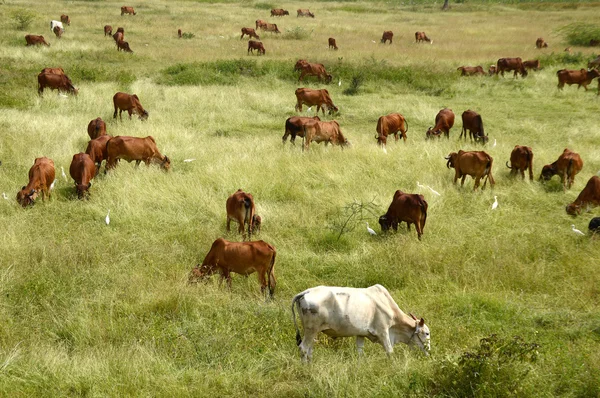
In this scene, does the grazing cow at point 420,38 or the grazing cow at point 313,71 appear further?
the grazing cow at point 420,38

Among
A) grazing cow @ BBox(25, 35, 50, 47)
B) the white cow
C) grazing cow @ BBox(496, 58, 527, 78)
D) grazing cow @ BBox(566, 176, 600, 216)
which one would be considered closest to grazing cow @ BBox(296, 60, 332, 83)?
grazing cow @ BBox(496, 58, 527, 78)

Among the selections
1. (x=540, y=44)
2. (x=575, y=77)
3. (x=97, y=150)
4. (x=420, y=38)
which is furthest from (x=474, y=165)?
(x=420, y=38)

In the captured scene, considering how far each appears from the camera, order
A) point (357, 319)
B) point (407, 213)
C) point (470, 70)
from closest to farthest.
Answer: point (357, 319), point (407, 213), point (470, 70)

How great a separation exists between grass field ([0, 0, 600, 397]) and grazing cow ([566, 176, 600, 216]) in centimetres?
15

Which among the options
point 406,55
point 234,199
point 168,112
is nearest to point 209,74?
point 168,112

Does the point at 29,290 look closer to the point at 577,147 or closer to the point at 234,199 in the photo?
the point at 234,199

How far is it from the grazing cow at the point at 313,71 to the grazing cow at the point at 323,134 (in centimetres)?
855

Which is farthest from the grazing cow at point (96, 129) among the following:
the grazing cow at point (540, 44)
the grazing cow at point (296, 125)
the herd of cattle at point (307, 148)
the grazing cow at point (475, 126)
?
the grazing cow at point (540, 44)

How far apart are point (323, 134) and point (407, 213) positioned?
17.0ft

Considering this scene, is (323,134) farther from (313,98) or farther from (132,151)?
(132,151)

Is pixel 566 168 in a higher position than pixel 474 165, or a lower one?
lower

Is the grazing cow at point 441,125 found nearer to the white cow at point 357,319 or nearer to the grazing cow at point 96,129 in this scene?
the grazing cow at point 96,129

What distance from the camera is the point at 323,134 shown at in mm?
13812

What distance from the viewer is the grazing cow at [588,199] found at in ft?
33.0
